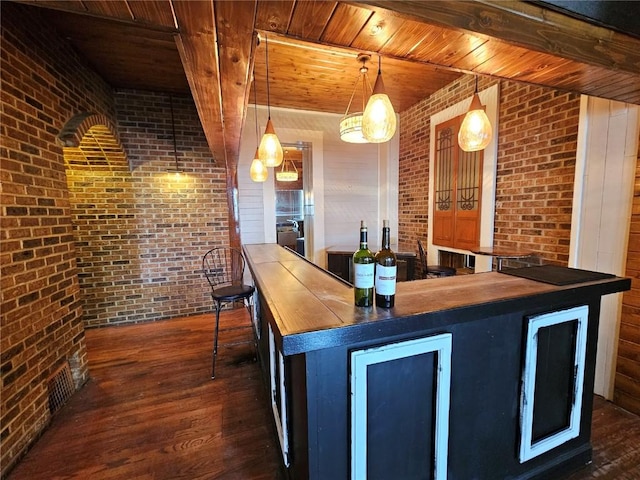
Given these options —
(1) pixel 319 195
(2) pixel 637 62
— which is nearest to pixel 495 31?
(2) pixel 637 62

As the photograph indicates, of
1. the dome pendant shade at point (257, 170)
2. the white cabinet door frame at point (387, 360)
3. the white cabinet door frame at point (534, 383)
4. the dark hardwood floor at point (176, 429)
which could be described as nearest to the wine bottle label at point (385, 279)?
the white cabinet door frame at point (387, 360)

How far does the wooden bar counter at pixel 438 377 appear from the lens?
108cm

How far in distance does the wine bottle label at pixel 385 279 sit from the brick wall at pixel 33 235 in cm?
208

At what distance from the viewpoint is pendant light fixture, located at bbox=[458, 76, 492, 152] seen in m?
2.15

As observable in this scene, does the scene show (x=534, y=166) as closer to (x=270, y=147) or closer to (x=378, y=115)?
(x=378, y=115)

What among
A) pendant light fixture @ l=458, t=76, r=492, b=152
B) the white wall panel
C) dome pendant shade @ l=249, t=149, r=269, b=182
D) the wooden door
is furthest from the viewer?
the white wall panel

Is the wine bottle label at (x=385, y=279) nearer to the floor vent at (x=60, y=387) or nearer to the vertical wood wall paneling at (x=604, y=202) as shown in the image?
the vertical wood wall paneling at (x=604, y=202)

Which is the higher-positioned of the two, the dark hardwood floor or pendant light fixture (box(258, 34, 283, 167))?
pendant light fixture (box(258, 34, 283, 167))

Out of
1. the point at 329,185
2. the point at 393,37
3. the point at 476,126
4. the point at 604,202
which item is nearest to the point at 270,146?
the point at 393,37

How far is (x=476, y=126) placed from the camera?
2166 mm

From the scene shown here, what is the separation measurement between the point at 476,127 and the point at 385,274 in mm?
1707

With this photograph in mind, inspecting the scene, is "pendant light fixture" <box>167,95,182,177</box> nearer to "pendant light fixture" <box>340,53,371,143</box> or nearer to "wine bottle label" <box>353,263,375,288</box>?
"pendant light fixture" <box>340,53,371,143</box>

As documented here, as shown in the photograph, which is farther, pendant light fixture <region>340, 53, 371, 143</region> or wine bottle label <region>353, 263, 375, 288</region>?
pendant light fixture <region>340, 53, 371, 143</region>

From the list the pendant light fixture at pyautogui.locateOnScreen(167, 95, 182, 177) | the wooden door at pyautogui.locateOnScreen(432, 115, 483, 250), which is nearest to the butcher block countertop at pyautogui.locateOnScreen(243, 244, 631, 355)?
the wooden door at pyautogui.locateOnScreen(432, 115, 483, 250)
